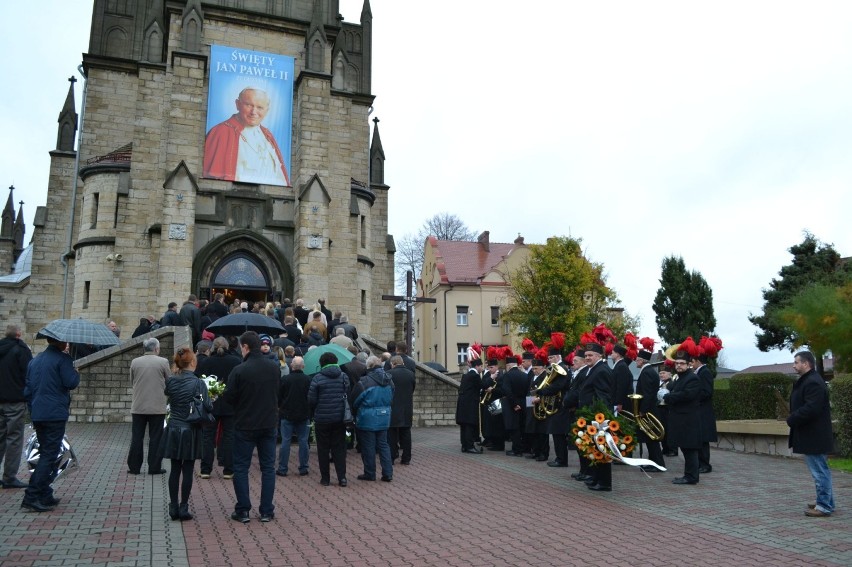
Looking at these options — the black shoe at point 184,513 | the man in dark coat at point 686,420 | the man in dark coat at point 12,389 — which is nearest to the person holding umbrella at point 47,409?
the man in dark coat at point 12,389

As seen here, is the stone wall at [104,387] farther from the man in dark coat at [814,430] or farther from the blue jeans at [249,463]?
the man in dark coat at [814,430]

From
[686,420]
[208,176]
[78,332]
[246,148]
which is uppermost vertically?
[246,148]

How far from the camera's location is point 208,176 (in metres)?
24.6

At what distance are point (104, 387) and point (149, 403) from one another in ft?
23.3

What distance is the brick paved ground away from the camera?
228 inches

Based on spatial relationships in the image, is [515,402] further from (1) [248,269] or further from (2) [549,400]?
(1) [248,269]

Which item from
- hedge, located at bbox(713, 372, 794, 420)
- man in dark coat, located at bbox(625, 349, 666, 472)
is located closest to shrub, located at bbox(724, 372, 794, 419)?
hedge, located at bbox(713, 372, 794, 420)

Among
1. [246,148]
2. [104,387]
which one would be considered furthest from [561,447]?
[246,148]

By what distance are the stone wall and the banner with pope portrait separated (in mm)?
10730

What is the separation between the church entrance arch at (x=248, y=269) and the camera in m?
24.3

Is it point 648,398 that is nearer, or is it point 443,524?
point 443,524

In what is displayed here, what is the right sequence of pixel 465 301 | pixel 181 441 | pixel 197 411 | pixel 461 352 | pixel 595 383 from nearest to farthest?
1. pixel 181 441
2. pixel 197 411
3. pixel 595 383
4. pixel 461 352
5. pixel 465 301

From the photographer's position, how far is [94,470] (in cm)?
970

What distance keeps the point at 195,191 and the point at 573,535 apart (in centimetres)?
2019
